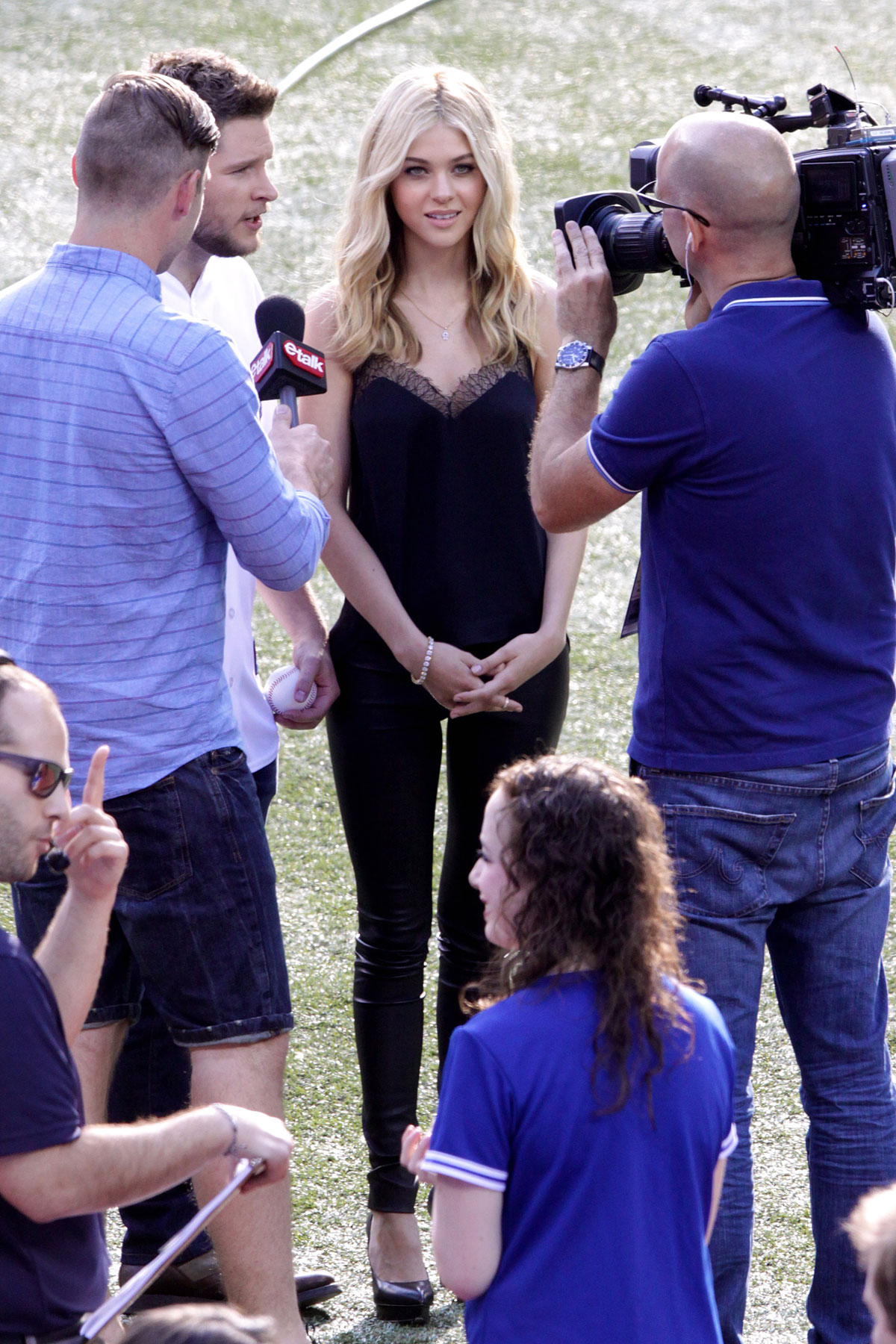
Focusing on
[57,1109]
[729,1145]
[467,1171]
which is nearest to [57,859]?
[57,1109]

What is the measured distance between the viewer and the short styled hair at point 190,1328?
1.49 m

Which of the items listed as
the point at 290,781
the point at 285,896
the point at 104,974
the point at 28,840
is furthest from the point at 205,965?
the point at 290,781

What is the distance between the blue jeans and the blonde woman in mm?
778

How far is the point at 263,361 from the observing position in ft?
9.38

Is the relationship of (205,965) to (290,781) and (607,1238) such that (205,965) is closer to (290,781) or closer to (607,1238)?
(607,1238)

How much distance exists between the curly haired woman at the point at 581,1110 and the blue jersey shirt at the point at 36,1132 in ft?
1.36

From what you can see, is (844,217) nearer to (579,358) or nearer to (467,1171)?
(579,358)

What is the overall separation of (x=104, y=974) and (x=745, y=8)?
476 inches

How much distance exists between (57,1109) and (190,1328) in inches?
14.0

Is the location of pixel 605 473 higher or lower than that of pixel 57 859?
higher

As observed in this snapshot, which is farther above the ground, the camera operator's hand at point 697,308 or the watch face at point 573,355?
the camera operator's hand at point 697,308

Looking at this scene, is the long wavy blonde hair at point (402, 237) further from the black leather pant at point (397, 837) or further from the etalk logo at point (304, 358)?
the black leather pant at point (397, 837)

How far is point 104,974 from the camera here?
2.75 m

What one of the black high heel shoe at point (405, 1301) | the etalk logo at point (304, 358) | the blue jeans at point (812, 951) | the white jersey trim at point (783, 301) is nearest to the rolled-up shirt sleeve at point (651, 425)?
the white jersey trim at point (783, 301)
